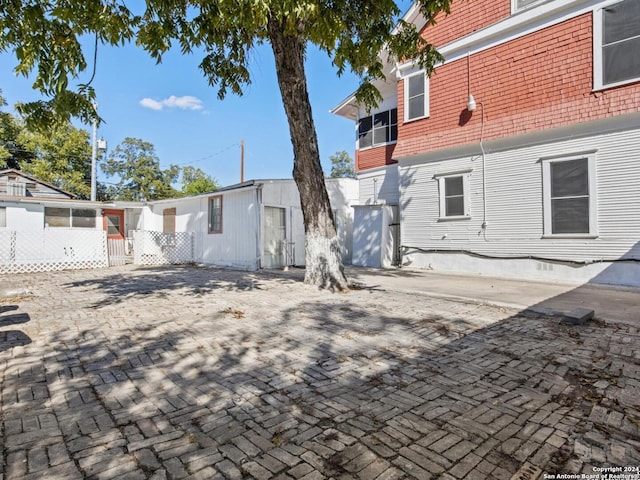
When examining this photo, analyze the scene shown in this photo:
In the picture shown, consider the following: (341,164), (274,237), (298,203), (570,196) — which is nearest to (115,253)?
(274,237)

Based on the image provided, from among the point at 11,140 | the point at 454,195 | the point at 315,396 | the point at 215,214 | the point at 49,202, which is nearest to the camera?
the point at 315,396

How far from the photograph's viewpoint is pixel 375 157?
530 inches

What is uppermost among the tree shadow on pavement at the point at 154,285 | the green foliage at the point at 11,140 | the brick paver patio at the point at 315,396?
the green foliage at the point at 11,140

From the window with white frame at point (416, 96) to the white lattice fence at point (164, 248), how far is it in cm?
998

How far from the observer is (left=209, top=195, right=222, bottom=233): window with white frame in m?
13.4

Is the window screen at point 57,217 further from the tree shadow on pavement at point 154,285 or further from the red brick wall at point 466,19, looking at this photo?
the red brick wall at point 466,19

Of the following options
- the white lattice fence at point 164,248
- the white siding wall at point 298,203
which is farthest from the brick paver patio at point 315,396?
the white lattice fence at point 164,248

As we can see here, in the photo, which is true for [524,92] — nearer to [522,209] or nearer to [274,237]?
[522,209]

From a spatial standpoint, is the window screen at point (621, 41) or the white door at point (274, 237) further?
the white door at point (274, 237)

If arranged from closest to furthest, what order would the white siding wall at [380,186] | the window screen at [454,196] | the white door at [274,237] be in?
the window screen at [454,196] < the white door at [274,237] < the white siding wall at [380,186]

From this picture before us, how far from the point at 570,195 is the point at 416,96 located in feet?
17.9

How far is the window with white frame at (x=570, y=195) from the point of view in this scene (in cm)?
790

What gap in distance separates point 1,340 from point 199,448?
11.7 feet


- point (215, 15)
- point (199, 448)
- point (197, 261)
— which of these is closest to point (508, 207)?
point (215, 15)
